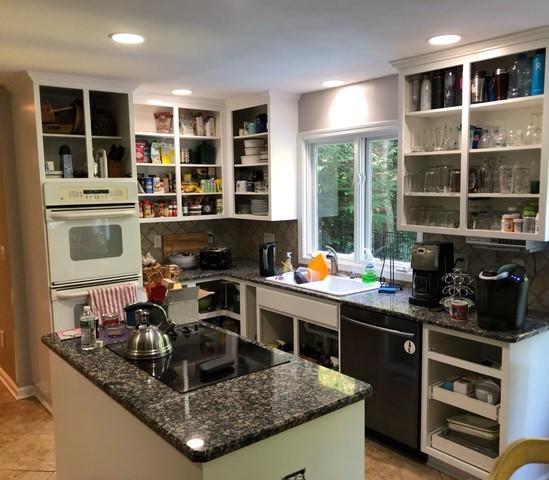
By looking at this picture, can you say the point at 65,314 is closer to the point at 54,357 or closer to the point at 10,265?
the point at 10,265

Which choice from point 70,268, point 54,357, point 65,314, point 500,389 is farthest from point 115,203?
point 500,389

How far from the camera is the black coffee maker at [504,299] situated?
8.15 feet

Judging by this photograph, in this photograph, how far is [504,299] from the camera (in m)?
2.49

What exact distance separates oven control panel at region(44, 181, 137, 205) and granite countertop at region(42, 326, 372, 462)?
60.2 inches

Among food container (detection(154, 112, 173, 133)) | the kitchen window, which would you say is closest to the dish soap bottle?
the kitchen window

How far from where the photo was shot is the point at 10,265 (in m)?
3.79

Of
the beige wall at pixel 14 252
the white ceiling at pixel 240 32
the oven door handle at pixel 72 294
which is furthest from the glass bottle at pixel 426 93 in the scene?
the beige wall at pixel 14 252

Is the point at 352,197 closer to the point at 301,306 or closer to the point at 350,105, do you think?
the point at 350,105

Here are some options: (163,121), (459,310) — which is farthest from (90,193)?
(459,310)

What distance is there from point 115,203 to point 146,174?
910mm

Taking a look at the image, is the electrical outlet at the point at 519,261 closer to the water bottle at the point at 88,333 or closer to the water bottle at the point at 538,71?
the water bottle at the point at 538,71

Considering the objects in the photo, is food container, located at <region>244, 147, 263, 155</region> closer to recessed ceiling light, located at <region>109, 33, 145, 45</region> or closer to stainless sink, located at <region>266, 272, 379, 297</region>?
stainless sink, located at <region>266, 272, 379, 297</region>

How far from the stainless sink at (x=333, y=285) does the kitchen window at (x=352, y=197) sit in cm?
21

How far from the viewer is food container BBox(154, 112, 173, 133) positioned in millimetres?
4320
